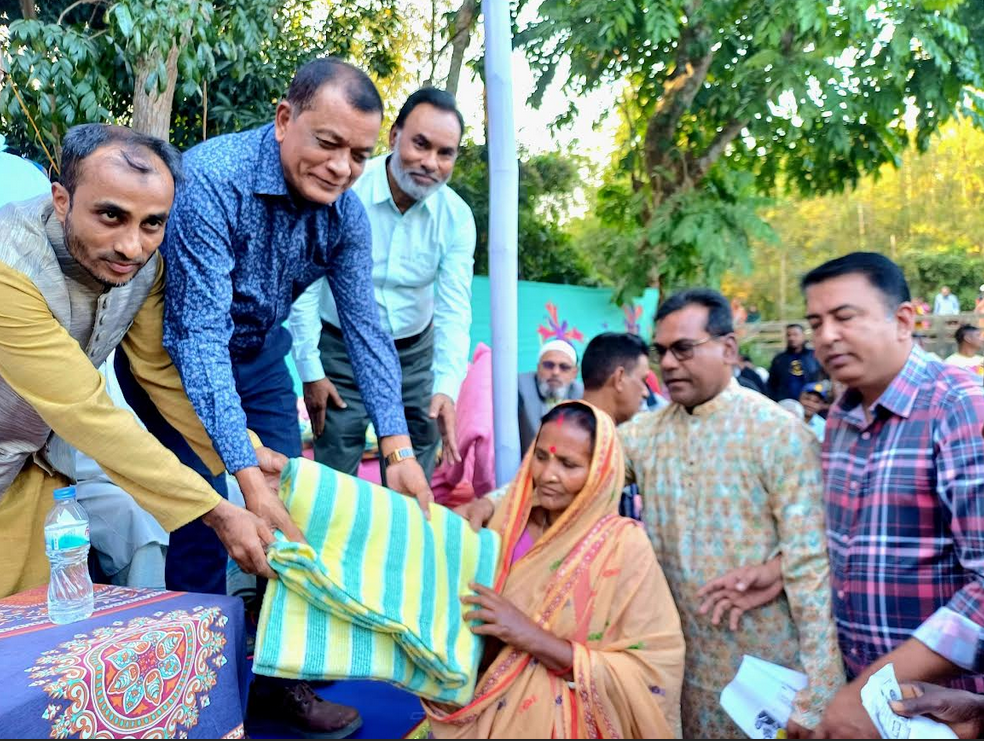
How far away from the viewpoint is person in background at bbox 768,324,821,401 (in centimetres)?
852

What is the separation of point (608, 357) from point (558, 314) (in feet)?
17.7

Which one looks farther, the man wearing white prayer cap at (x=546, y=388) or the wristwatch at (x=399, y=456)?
the man wearing white prayer cap at (x=546, y=388)

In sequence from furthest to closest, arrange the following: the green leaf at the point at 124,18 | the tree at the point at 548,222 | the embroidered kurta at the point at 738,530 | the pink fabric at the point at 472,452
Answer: the tree at the point at 548,222 → the pink fabric at the point at 472,452 → the green leaf at the point at 124,18 → the embroidered kurta at the point at 738,530

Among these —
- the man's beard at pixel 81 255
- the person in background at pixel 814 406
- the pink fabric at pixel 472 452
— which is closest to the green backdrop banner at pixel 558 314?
the pink fabric at pixel 472 452

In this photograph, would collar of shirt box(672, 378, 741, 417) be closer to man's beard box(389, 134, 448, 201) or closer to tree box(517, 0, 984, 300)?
man's beard box(389, 134, 448, 201)

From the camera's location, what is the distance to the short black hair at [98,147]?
185 centimetres

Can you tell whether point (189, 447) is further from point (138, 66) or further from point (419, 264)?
point (138, 66)

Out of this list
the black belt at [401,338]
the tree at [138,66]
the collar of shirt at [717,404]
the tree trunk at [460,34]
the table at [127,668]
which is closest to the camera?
the table at [127,668]

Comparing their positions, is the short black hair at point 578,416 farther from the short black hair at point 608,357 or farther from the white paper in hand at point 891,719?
the short black hair at point 608,357

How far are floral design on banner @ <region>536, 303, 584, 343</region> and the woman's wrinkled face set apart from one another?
6262mm

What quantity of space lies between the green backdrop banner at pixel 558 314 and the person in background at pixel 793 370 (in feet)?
5.45

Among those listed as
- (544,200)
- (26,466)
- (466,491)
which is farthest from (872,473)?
(544,200)

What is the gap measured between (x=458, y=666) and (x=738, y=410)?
1.01 metres

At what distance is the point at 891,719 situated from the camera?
1.58 meters
